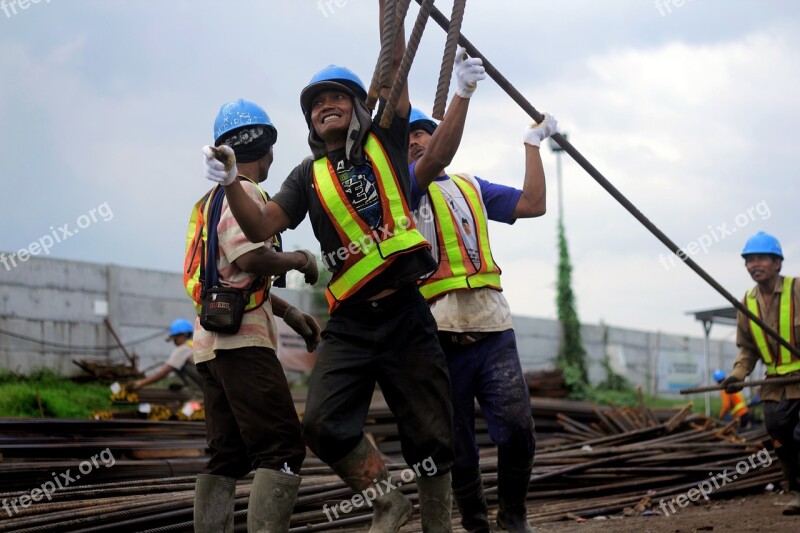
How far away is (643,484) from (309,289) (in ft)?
40.3

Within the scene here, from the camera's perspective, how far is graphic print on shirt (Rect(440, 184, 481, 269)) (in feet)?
17.3

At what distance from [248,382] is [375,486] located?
804mm

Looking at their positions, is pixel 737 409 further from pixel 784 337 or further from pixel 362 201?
pixel 362 201

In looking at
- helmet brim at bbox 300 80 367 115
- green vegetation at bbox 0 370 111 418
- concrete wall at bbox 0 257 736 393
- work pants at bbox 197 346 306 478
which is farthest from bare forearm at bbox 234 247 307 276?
concrete wall at bbox 0 257 736 393

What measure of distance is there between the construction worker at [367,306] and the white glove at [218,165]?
0.19m

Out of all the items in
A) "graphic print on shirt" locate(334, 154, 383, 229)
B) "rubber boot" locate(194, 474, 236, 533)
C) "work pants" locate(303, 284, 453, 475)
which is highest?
"graphic print on shirt" locate(334, 154, 383, 229)

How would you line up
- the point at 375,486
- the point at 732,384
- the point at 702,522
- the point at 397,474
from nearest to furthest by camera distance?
1. the point at 375,486
2. the point at 702,522
3. the point at 397,474
4. the point at 732,384

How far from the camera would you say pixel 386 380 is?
413 centimetres

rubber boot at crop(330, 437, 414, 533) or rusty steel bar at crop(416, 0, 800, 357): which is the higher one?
rusty steel bar at crop(416, 0, 800, 357)

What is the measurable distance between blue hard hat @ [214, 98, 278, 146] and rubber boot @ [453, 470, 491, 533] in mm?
2328

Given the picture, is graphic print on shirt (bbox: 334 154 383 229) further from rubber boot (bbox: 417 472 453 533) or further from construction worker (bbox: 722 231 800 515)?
→ construction worker (bbox: 722 231 800 515)

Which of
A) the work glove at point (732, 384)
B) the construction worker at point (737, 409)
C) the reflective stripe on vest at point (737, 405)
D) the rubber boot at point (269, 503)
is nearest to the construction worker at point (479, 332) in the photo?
the rubber boot at point (269, 503)

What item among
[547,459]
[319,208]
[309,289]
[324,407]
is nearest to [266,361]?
[324,407]

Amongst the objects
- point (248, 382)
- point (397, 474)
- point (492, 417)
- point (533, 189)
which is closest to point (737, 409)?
point (397, 474)
